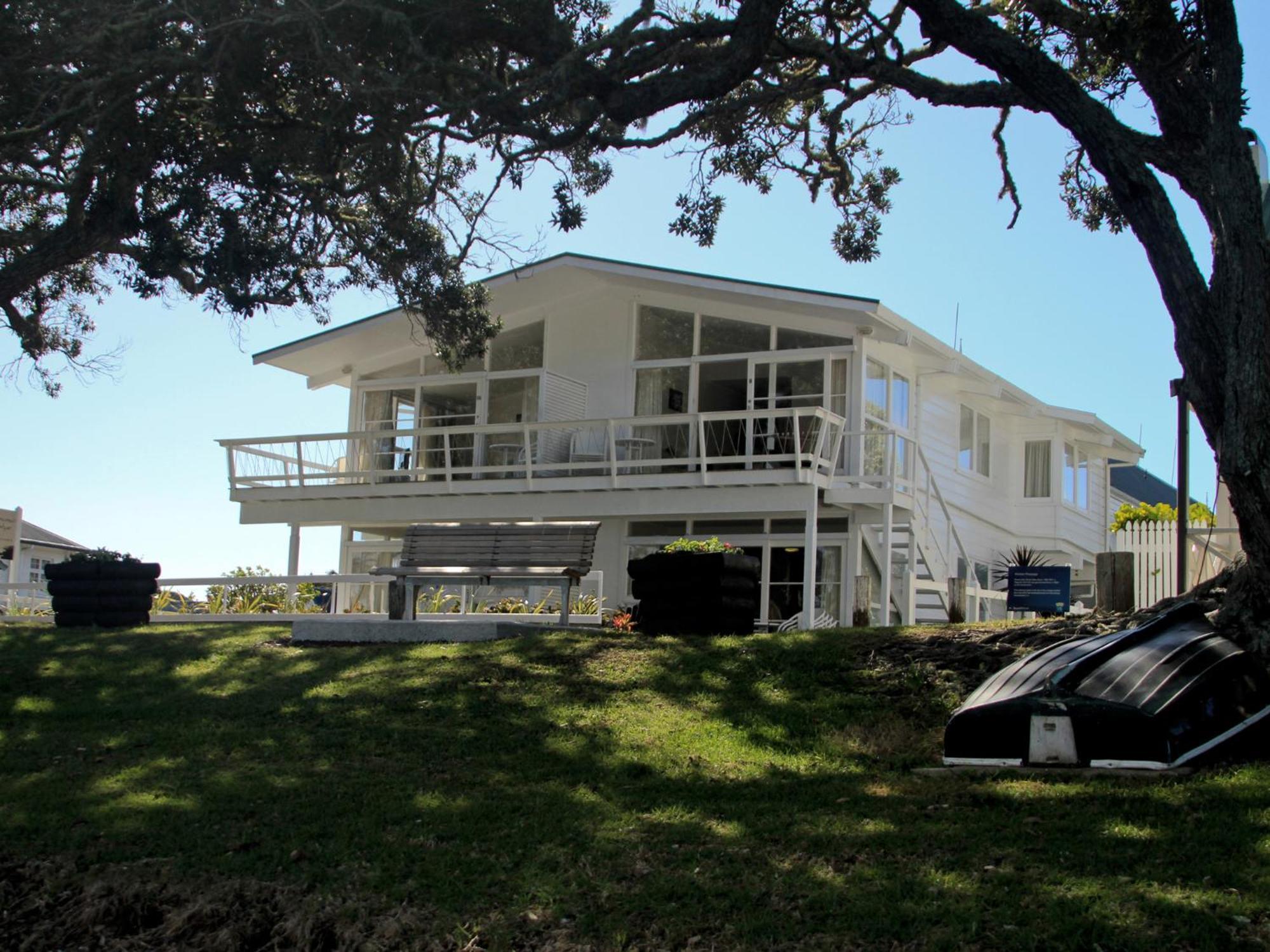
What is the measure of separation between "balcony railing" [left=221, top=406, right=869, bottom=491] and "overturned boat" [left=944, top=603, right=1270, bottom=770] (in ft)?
34.0

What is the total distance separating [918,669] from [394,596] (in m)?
6.82

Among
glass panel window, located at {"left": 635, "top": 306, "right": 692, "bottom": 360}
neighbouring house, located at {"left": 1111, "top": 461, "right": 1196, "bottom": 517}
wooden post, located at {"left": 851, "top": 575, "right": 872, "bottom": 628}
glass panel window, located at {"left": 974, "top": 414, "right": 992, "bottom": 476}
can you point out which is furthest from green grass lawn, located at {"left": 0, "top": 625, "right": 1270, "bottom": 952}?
neighbouring house, located at {"left": 1111, "top": 461, "right": 1196, "bottom": 517}

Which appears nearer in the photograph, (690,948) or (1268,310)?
(690,948)

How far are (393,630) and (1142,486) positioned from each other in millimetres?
38834

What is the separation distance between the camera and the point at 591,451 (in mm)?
22672

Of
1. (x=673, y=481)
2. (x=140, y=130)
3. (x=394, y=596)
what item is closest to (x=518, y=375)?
(x=673, y=481)

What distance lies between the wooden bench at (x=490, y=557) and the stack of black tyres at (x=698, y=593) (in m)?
0.81

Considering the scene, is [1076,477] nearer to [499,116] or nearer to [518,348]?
[518,348]

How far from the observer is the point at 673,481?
779 inches

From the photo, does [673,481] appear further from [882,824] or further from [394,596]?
[882,824]

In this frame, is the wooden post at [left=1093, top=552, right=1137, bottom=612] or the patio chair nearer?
the wooden post at [left=1093, top=552, right=1137, bottom=612]

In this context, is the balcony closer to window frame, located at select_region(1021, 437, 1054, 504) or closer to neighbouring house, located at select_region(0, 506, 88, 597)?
window frame, located at select_region(1021, 437, 1054, 504)

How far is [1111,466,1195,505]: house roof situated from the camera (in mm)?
45750

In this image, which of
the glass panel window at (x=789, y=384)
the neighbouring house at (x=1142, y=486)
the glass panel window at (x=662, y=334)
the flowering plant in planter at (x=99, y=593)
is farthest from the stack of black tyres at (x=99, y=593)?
the neighbouring house at (x=1142, y=486)
